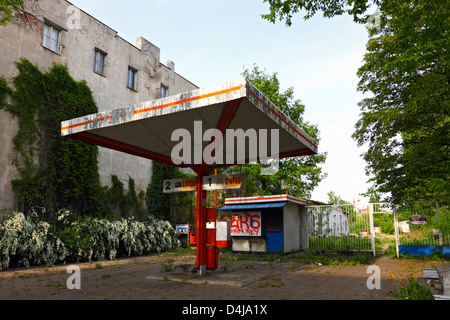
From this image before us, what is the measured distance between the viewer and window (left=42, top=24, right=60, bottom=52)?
1528cm

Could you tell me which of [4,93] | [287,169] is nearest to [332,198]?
[287,169]

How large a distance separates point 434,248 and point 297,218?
709cm

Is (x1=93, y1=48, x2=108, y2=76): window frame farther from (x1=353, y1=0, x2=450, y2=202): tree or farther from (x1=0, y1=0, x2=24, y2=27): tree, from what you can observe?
(x1=353, y1=0, x2=450, y2=202): tree

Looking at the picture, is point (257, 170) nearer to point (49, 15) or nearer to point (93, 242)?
point (93, 242)

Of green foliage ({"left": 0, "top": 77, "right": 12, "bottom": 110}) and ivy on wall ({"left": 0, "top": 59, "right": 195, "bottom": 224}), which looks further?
ivy on wall ({"left": 0, "top": 59, "right": 195, "bottom": 224})

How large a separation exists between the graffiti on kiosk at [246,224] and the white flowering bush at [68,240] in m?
4.58

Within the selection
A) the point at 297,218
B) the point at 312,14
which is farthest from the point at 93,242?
the point at 312,14

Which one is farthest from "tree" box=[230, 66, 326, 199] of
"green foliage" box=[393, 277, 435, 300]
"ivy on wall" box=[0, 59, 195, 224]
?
"green foliage" box=[393, 277, 435, 300]

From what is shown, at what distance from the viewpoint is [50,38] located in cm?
1554

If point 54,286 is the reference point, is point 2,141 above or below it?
above

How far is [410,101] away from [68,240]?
1500cm

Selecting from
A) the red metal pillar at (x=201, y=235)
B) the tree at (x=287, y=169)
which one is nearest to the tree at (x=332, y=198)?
the tree at (x=287, y=169)

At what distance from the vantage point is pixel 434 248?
13078 mm

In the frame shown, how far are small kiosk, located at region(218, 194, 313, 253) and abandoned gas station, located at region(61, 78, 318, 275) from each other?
6924mm
